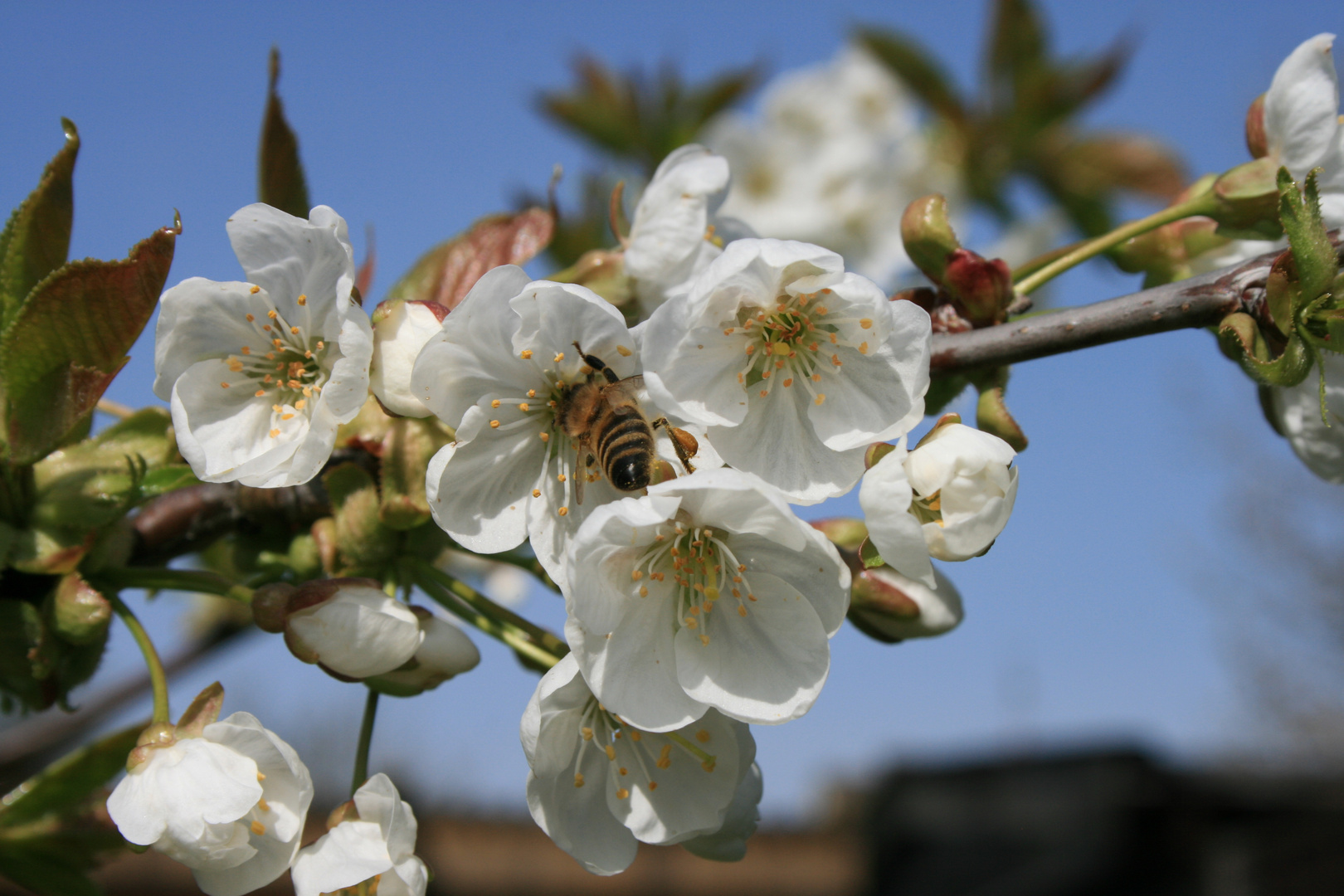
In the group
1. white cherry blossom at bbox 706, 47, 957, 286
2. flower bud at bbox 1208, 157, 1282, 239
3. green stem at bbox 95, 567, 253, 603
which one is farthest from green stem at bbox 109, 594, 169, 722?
white cherry blossom at bbox 706, 47, 957, 286

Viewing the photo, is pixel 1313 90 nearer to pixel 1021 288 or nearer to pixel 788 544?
pixel 1021 288

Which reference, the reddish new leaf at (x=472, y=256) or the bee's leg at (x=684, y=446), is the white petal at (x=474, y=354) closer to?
the bee's leg at (x=684, y=446)

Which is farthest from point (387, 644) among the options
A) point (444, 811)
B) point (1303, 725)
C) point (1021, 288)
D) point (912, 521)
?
point (1303, 725)

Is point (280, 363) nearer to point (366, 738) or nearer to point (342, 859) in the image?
point (366, 738)

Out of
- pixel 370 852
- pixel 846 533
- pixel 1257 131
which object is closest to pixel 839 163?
pixel 1257 131

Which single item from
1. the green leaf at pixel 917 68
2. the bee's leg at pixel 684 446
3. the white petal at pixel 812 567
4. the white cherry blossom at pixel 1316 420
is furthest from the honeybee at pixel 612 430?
the green leaf at pixel 917 68

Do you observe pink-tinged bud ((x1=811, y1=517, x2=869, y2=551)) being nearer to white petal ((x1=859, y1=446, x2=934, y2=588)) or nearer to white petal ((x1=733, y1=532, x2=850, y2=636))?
white petal ((x1=733, y1=532, x2=850, y2=636))
